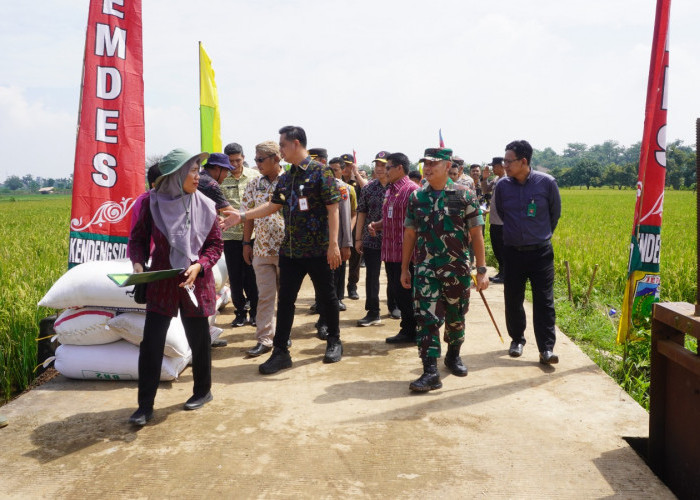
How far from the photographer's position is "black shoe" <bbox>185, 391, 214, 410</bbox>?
3.68 metres

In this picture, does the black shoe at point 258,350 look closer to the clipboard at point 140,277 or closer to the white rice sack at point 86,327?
the white rice sack at point 86,327

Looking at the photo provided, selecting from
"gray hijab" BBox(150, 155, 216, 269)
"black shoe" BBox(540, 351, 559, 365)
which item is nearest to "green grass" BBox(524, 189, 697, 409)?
"black shoe" BBox(540, 351, 559, 365)

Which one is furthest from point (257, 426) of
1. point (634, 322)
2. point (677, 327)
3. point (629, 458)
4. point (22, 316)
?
point (634, 322)

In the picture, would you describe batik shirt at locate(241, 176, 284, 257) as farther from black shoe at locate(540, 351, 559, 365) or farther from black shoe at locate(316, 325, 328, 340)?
black shoe at locate(540, 351, 559, 365)

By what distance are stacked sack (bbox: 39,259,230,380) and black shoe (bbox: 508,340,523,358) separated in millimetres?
2756

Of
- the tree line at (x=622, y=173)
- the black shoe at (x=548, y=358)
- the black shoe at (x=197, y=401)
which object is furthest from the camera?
the tree line at (x=622, y=173)

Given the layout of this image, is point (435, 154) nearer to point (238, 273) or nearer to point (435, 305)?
point (435, 305)

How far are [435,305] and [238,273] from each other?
8.27 feet

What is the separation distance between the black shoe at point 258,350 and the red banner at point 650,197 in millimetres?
3186

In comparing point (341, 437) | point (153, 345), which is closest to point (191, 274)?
point (153, 345)

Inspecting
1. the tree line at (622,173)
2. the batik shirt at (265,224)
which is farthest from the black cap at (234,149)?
the tree line at (622,173)

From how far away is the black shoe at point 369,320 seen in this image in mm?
5996

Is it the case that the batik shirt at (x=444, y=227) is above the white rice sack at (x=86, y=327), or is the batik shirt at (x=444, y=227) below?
above

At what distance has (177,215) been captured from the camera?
3477 millimetres
